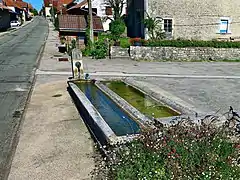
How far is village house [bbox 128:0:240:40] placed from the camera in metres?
23.1

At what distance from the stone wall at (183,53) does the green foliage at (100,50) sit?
2029mm

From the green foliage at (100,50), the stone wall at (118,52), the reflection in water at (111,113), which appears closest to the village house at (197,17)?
the stone wall at (118,52)

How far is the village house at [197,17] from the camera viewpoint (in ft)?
75.8

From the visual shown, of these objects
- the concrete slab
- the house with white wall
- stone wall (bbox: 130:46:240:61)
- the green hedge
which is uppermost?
the house with white wall

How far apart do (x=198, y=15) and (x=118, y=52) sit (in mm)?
8943

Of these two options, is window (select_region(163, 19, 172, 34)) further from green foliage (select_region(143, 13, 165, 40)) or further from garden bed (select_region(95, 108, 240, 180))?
garden bed (select_region(95, 108, 240, 180))

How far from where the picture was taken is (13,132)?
6402mm

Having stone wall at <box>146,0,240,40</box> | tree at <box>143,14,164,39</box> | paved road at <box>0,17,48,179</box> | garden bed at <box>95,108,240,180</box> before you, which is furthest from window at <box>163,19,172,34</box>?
garden bed at <box>95,108,240,180</box>

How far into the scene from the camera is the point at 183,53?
19.4 m

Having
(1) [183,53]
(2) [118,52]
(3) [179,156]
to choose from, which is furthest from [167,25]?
(3) [179,156]

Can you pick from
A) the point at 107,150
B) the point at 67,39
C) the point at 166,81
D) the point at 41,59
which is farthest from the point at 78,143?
the point at 67,39

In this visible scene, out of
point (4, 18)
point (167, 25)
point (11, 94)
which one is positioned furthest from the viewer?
point (4, 18)

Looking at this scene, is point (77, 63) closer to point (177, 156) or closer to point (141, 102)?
point (141, 102)

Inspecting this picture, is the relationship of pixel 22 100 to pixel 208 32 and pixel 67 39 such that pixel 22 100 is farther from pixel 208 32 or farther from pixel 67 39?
pixel 208 32
